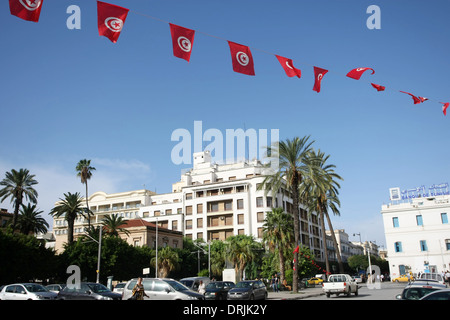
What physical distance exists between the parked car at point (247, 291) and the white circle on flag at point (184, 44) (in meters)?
16.2

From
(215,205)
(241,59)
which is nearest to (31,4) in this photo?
(241,59)

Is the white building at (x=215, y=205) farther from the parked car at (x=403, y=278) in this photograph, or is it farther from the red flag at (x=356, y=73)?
the red flag at (x=356, y=73)

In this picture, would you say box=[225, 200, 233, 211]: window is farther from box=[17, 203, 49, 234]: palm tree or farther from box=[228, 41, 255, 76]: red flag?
box=[228, 41, 255, 76]: red flag

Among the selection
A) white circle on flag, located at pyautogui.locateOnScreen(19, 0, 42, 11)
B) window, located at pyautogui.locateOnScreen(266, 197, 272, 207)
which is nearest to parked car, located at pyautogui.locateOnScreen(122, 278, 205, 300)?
white circle on flag, located at pyautogui.locateOnScreen(19, 0, 42, 11)

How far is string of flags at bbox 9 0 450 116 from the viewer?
11.3 metres

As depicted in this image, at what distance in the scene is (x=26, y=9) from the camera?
11289mm

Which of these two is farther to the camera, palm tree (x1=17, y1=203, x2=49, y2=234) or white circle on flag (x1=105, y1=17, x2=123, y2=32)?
palm tree (x1=17, y1=203, x2=49, y2=234)

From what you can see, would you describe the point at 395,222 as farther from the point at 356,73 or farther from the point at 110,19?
the point at 110,19

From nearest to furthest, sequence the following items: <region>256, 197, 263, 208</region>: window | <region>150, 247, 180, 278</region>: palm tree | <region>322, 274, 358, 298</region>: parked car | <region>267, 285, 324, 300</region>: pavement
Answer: <region>322, 274, 358, 298</region>: parked car → <region>267, 285, 324, 300</region>: pavement → <region>150, 247, 180, 278</region>: palm tree → <region>256, 197, 263, 208</region>: window

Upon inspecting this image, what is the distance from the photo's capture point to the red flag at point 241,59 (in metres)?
14.3

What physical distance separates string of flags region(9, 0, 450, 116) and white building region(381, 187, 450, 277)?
183ft

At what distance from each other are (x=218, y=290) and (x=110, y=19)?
18.9 metres

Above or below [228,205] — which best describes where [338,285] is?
below

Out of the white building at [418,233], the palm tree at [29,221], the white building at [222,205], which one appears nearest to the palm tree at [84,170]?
the palm tree at [29,221]
